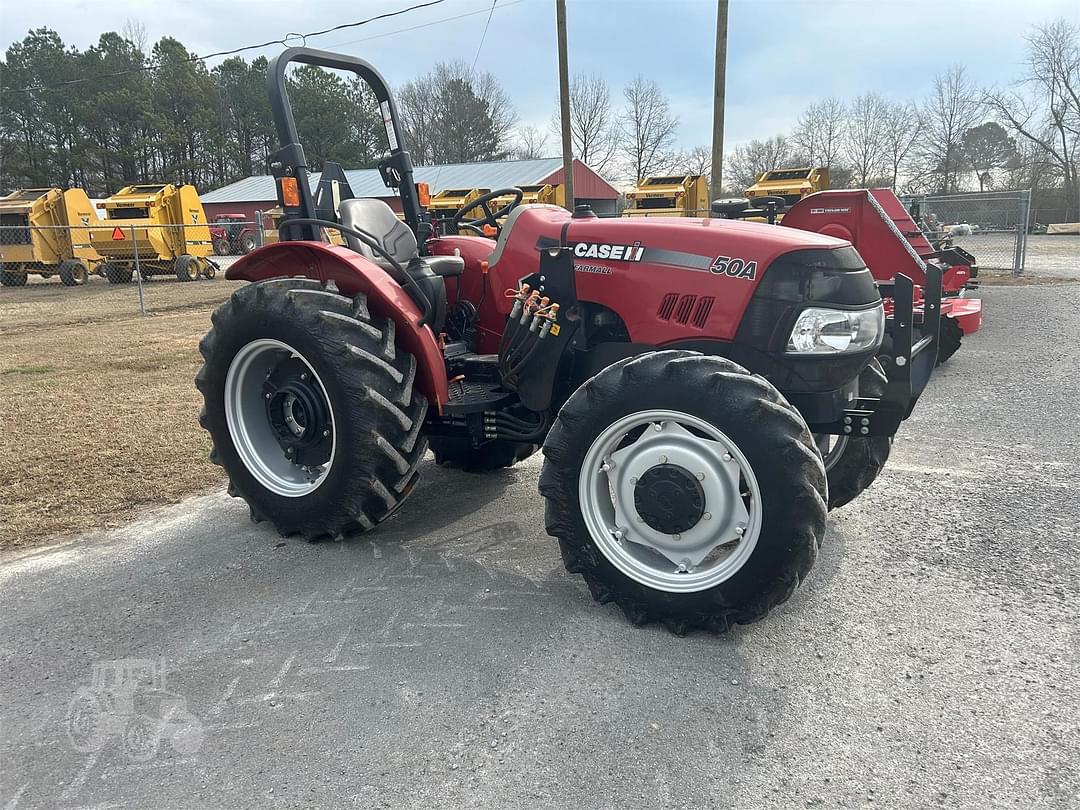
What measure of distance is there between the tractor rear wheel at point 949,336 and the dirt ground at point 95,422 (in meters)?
6.54

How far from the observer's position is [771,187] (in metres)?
20.9

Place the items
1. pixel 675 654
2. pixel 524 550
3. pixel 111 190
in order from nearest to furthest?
pixel 675 654
pixel 524 550
pixel 111 190

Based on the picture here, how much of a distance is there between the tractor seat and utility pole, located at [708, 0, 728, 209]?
12308 mm

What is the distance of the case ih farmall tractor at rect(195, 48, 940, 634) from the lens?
266 cm

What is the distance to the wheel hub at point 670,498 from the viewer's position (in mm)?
2711

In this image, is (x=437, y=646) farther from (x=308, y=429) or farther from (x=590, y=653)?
(x=308, y=429)

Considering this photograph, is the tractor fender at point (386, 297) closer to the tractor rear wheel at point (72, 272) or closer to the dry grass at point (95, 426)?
the dry grass at point (95, 426)

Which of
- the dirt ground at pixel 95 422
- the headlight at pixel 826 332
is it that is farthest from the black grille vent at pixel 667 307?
the dirt ground at pixel 95 422

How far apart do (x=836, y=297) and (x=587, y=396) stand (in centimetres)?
99

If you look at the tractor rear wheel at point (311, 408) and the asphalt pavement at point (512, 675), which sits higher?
the tractor rear wheel at point (311, 408)

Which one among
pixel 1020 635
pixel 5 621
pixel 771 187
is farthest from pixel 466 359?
pixel 771 187

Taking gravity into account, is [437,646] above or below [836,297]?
below

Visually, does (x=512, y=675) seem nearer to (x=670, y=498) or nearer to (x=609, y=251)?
(x=670, y=498)

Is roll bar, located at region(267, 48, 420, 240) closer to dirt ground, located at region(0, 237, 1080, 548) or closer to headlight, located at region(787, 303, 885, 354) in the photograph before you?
dirt ground, located at region(0, 237, 1080, 548)
